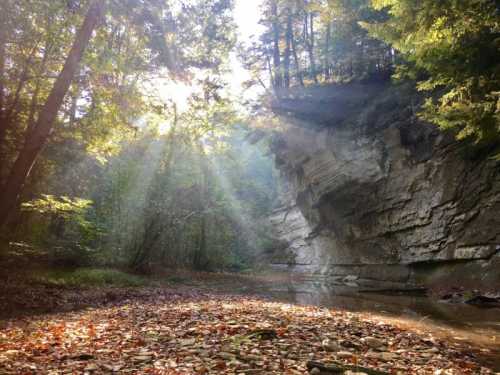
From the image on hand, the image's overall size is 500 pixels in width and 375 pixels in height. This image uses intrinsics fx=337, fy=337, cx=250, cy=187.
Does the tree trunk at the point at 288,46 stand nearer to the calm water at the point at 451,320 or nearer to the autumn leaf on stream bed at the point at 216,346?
the calm water at the point at 451,320

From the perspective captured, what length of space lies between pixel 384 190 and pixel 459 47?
1692 cm

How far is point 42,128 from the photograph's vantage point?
827 cm

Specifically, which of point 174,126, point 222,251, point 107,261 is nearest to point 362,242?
point 222,251

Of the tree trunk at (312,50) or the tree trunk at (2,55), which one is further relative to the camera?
the tree trunk at (312,50)

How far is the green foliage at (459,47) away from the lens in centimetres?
680

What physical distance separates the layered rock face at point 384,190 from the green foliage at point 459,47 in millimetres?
10648

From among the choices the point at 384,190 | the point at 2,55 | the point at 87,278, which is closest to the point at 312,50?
the point at 384,190

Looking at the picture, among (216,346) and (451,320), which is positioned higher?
(216,346)

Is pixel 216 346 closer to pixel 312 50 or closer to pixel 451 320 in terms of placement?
pixel 451 320

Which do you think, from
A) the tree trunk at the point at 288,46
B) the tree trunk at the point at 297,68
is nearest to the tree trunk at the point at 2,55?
the tree trunk at the point at 297,68

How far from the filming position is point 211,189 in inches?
1024

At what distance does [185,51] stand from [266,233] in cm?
2572

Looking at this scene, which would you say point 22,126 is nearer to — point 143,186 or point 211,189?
point 143,186

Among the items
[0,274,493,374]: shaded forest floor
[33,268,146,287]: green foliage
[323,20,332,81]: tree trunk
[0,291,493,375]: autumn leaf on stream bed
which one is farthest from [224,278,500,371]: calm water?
[323,20,332,81]: tree trunk
